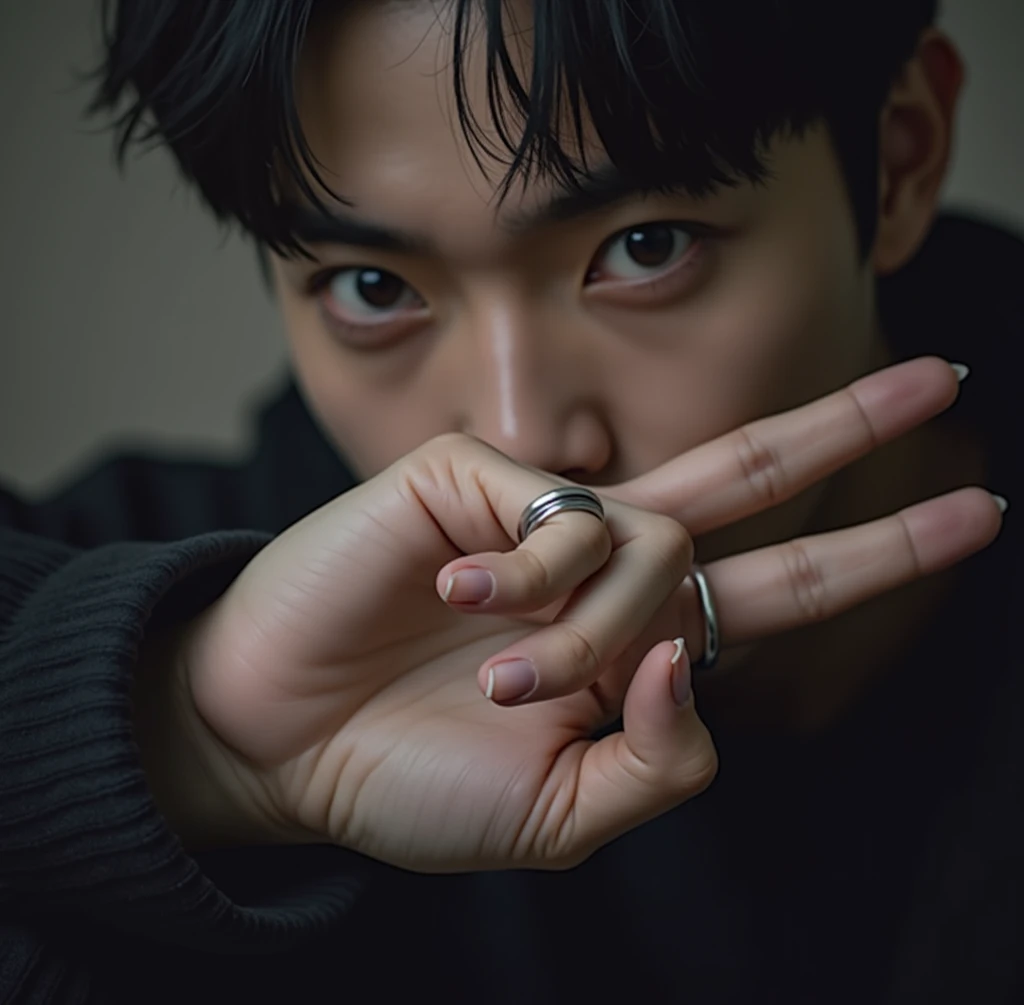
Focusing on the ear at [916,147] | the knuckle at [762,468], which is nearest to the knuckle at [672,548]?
the knuckle at [762,468]

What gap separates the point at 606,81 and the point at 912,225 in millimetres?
402

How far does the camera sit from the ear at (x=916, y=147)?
3.42ft

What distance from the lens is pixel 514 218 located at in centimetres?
81

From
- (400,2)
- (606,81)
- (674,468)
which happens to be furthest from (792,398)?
(400,2)

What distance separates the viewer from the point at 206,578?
0.85 meters

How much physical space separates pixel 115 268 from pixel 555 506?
4.13ft

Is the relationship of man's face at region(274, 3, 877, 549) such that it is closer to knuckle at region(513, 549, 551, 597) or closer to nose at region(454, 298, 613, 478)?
nose at region(454, 298, 613, 478)

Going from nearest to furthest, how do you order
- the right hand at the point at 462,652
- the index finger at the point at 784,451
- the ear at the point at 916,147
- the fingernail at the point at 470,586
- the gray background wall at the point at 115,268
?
the fingernail at the point at 470,586 → the right hand at the point at 462,652 → the index finger at the point at 784,451 → the ear at the point at 916,147 → the gray background wall at the point at 115,268

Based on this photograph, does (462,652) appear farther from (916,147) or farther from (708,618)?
(916,147)

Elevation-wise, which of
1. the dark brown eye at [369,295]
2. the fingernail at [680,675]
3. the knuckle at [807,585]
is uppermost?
the dark brown eye at [369,295]

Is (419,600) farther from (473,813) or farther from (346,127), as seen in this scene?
(346,127)

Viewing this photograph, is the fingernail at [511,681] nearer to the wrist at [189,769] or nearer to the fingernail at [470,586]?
the fingernail at [470,586]

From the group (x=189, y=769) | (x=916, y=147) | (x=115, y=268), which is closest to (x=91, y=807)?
(x=189, y=769)

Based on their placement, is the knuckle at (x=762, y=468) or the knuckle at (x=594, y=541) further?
the knuckle at (x=762, y=468)
